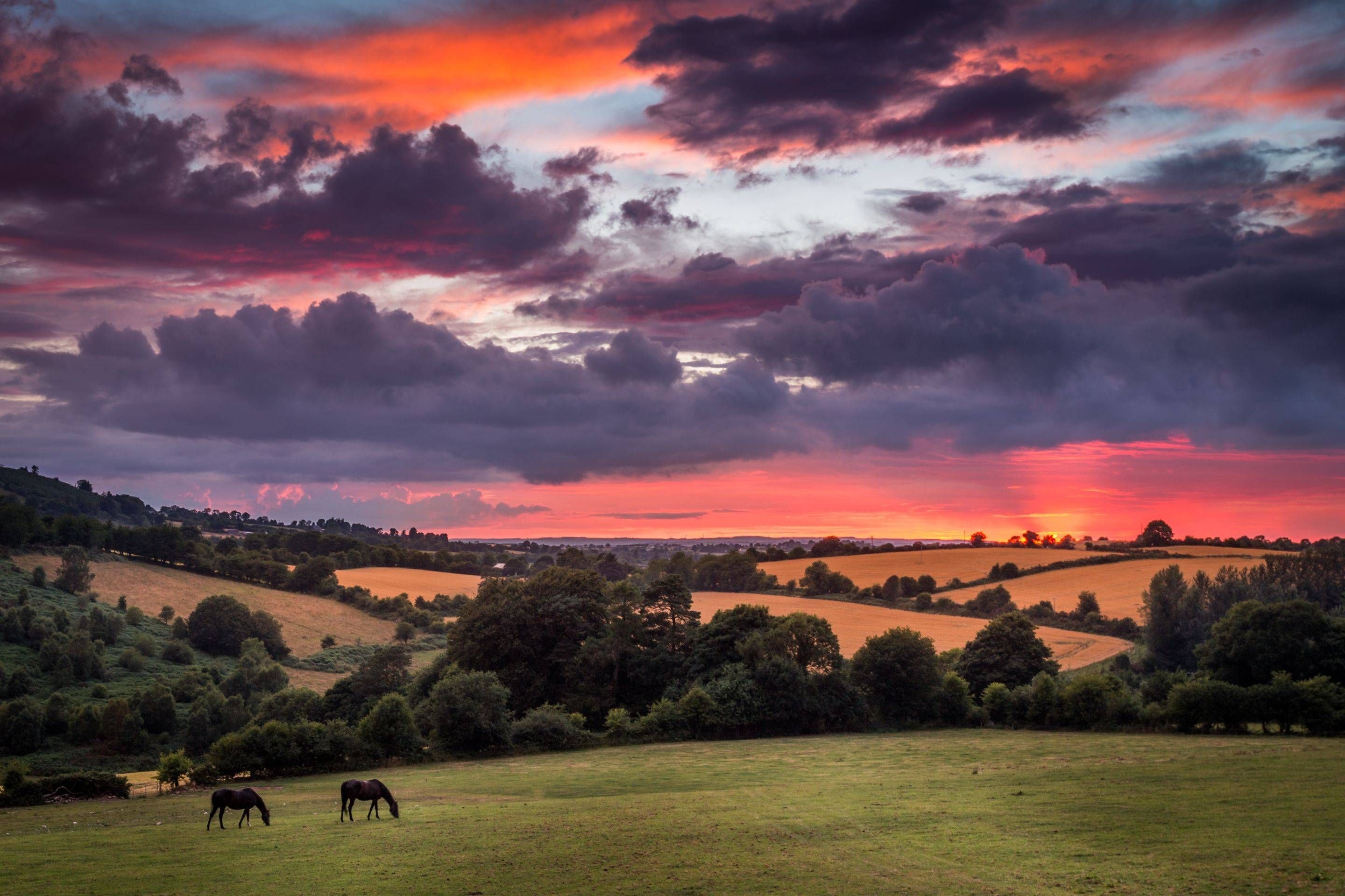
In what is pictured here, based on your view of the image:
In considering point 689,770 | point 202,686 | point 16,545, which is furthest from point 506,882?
point 16,545

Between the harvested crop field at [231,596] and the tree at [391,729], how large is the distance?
85116 millimetres

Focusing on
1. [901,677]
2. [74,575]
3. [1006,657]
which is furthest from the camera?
[74,575]

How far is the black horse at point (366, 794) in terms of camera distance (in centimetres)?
3559

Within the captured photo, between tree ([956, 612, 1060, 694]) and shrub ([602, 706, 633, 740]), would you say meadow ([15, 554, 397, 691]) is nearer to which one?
shrub ([602, 706, 633, 740])

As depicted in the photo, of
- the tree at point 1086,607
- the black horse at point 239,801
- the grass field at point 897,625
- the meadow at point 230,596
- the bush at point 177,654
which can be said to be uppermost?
the tree at point 1086,607

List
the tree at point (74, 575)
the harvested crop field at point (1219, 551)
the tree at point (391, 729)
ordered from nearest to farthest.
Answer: the tree at point (391, 729) < the harvested crop field at point (1219, 551) < the tree at point (74, 575)

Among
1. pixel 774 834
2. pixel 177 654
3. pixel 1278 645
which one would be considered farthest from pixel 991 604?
pixel 177 654

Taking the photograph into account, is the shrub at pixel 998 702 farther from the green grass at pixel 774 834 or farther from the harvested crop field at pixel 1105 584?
the harvested crop field at pixel 1105 584

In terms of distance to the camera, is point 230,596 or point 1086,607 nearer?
point 1086,607

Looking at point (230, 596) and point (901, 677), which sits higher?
point (901, 677)

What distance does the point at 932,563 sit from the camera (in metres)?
170

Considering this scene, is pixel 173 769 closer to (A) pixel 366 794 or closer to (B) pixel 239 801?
(B) pixel 239 801

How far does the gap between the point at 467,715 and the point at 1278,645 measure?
62963 mm

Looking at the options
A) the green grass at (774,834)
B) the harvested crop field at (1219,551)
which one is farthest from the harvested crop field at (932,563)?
the green grass at (774,834)
